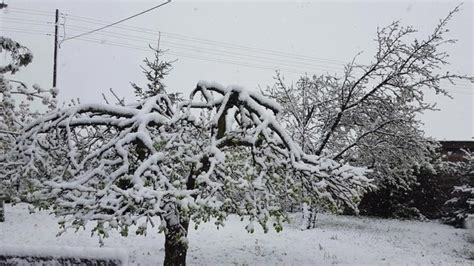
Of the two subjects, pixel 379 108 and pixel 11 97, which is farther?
pixel 379 108

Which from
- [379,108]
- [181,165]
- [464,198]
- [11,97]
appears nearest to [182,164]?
[181,165]

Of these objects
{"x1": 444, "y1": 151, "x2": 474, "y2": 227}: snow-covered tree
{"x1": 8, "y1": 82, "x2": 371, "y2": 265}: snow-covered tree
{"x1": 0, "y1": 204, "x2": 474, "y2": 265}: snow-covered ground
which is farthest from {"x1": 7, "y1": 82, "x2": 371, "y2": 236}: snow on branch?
{"x1": 444, "y1": 151, "x2": 474, "y2": 227}: snow-covered tree

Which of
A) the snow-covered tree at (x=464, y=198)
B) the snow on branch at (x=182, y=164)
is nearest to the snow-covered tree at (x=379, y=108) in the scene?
the snow-covered tree at (x=464, y=198)

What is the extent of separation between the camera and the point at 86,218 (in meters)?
5.16

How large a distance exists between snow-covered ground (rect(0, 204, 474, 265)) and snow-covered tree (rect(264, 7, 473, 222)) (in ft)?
9.05

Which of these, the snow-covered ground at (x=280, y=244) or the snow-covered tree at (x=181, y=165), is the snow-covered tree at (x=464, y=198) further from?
the snow-covered tree at (x=181, y=165)

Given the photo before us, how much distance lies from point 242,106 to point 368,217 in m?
15.7

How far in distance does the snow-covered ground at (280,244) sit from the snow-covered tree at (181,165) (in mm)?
2844

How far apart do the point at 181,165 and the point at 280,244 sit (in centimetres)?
581

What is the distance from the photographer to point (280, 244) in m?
11.4

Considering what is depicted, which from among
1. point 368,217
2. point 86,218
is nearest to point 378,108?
point 368,217

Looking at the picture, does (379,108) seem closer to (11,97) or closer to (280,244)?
(280,244)

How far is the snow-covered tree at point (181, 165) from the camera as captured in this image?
17.8ft

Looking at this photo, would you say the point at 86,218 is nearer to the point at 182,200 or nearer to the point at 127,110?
the point at 182,200
